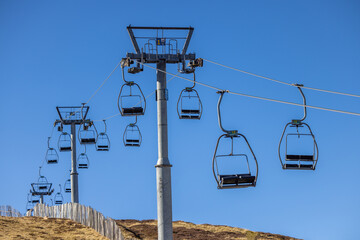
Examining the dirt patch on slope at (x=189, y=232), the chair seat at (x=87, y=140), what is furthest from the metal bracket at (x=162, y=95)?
the chair seat at (x=87, y=140)

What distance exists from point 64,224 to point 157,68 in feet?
45.4

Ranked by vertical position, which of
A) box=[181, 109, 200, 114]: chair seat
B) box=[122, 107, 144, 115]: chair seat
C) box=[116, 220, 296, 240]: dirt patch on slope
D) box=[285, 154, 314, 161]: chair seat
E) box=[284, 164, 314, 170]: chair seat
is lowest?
box=[116, 220, 296, 240]: dirt patch on slope

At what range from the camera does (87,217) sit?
30.4m

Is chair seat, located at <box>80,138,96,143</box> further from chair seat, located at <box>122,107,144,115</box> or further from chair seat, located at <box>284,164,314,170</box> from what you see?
chair seat, located at <box>284,164,314,170</box>

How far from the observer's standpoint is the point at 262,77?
17750 mm

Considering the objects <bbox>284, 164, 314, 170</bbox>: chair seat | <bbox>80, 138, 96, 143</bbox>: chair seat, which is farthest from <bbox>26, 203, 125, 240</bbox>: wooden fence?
<bbox>284, 164, 314, 170</bbox>: chair seat

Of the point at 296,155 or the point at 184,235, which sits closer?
the point at 296,155

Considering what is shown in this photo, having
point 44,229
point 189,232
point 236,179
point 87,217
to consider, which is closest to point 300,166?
point 236,179

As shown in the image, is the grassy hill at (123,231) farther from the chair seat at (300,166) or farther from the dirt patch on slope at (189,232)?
the chair seat at (300,166)

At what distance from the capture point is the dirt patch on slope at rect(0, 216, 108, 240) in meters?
28.0

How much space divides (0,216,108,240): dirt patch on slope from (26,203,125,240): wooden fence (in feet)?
0.88

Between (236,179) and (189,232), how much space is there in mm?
12327

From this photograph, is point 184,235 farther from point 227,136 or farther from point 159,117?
point 227,136

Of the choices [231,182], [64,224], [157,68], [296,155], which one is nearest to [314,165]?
[296,155]
